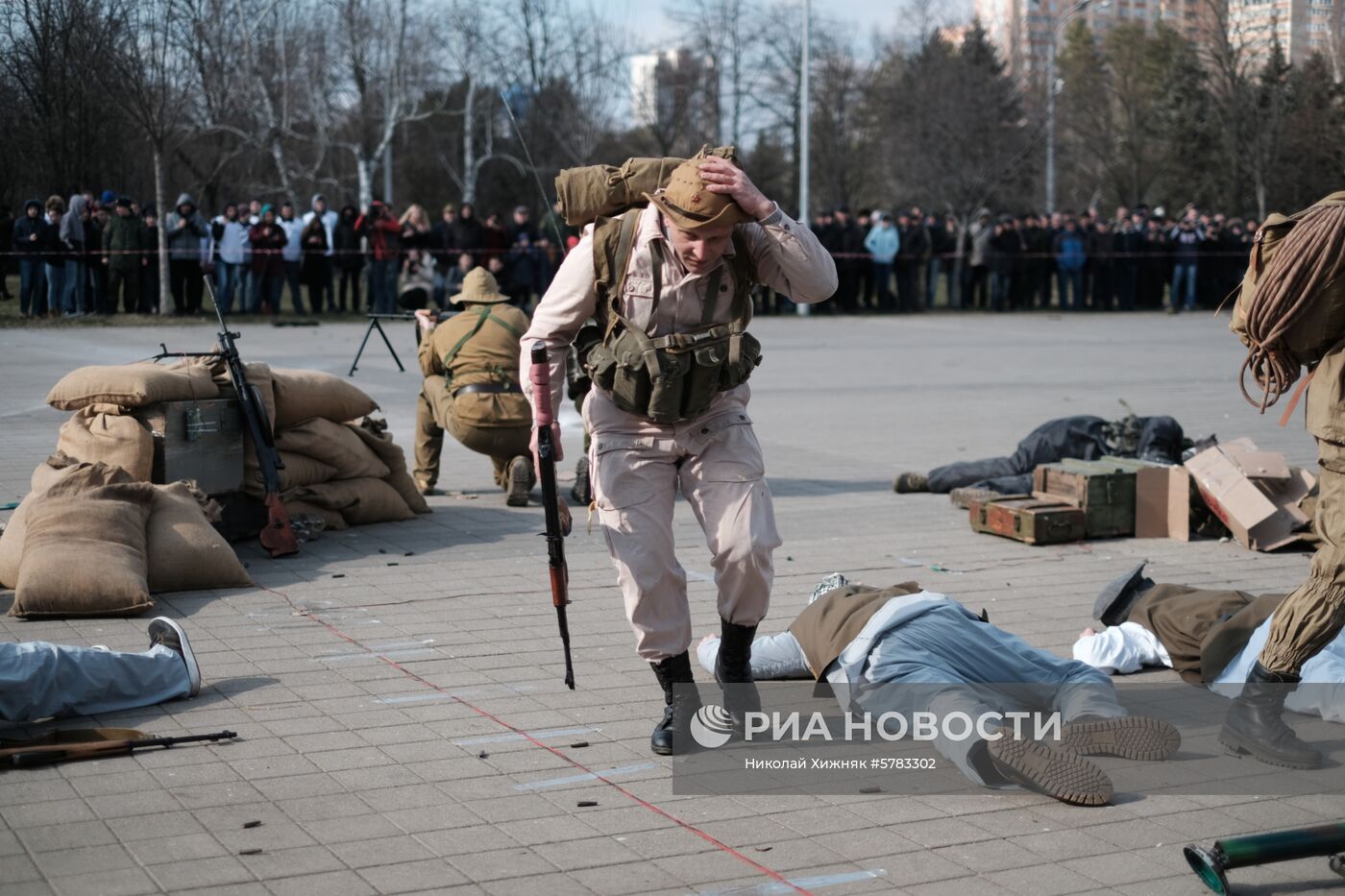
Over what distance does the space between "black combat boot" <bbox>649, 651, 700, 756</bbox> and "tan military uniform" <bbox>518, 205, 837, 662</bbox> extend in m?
0.07

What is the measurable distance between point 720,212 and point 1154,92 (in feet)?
150

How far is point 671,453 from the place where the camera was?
4.89 m

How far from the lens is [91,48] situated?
71.2ft

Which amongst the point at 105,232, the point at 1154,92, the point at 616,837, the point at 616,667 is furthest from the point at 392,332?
the point at 1154,92

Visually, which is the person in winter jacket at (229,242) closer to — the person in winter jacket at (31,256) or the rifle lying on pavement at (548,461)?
the person in winter jacket at (31,256)

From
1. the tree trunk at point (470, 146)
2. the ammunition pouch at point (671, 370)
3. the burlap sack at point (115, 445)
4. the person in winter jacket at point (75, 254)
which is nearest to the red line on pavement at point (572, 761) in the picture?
the ammunition pouch at point (671, 370)

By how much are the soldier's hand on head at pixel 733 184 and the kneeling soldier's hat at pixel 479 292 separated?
206 inches

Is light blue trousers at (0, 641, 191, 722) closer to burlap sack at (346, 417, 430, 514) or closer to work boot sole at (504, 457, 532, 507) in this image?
burlap sack at (346, 417, 430, 514)

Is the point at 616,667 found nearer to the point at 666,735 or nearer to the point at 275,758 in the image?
the point at 666,735

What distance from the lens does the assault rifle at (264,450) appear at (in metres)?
7.98

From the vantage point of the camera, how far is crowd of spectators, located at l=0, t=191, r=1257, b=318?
2231cm

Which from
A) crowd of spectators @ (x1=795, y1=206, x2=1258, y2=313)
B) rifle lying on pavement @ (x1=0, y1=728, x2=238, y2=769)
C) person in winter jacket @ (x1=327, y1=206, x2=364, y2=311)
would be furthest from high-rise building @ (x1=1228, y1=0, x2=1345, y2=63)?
person in winter jacket @ (x1=327, y1=206, x2=364, y2=311)

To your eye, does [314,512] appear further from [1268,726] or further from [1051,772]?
[1268,726]

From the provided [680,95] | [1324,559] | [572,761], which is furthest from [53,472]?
[680,95]
